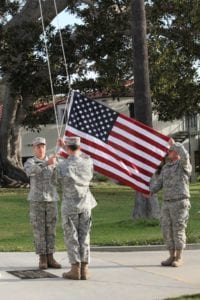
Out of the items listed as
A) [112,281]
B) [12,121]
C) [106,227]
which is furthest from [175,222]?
[12,121]

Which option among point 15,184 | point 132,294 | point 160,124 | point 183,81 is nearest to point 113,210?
point 183,81

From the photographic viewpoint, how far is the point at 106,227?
15281 mm

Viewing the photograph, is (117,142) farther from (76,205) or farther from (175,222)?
(76,205)

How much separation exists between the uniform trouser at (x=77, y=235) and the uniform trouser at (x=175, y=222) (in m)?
1.47

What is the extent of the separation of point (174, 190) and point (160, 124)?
1594 inches

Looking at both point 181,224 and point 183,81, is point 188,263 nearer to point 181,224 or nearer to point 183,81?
point 181,224

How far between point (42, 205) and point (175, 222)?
1940mm

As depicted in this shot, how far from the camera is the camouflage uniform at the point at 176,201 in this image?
9.42 meters

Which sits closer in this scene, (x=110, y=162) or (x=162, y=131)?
(x=110, y=162)

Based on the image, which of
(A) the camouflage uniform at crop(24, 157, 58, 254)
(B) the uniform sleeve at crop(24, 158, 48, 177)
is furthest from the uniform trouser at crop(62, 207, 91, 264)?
(B) the uniform sleeve at crop(24, 158, 48, 177)

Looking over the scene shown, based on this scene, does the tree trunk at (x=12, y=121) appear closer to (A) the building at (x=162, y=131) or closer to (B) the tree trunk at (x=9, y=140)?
(B) the tree trunk at (x=9, y=140)

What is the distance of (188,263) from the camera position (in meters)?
9.85

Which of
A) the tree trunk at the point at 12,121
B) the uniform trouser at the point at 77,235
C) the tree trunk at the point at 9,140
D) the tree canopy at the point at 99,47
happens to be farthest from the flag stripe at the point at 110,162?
the tree trunk at the point at 9,140

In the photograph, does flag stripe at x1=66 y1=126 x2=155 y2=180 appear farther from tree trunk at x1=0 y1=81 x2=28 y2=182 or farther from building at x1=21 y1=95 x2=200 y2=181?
building at x1=21 y1=95 x2=200 y2=181
